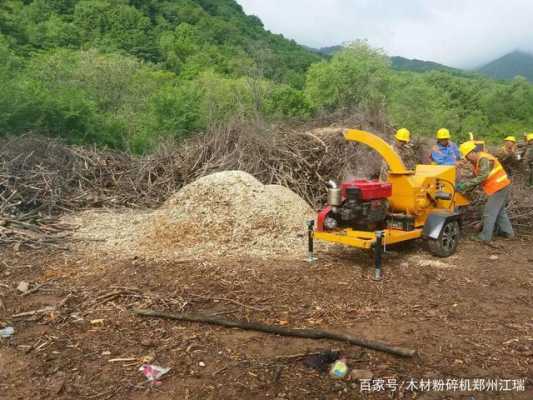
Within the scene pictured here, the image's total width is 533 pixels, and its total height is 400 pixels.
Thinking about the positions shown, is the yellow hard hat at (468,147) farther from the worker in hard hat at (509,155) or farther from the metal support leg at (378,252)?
the worker in hard hat at (509,155)

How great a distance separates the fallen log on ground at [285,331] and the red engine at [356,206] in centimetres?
197

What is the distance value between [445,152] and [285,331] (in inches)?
185

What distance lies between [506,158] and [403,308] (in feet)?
22.1

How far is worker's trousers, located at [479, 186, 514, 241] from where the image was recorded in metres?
6.80

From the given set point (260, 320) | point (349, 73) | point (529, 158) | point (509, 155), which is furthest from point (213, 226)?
point (349, 73)

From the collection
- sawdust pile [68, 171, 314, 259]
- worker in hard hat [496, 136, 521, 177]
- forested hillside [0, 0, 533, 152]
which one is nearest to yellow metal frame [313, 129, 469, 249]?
sawdust pile [68, 171, 314, 259]

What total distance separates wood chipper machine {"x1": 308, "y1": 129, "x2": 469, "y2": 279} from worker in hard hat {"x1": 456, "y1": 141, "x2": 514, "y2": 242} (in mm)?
450

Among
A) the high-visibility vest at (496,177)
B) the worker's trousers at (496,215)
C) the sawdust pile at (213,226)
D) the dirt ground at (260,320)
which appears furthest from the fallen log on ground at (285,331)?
the worker's trousers at (496,215)

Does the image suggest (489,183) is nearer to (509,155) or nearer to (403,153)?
(403,153)

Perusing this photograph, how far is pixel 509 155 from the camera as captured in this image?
31.9 ft

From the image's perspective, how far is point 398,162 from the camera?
5895mm

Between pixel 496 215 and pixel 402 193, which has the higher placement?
pixel 402 193

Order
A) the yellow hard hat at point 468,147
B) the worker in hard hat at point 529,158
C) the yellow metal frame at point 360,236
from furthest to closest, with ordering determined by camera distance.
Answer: the worker in hard hat at point 529,158 → the yellow hard hat at point 468,147 → the yellow metal frame at point 360,236

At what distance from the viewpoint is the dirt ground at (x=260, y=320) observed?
10.6ft
